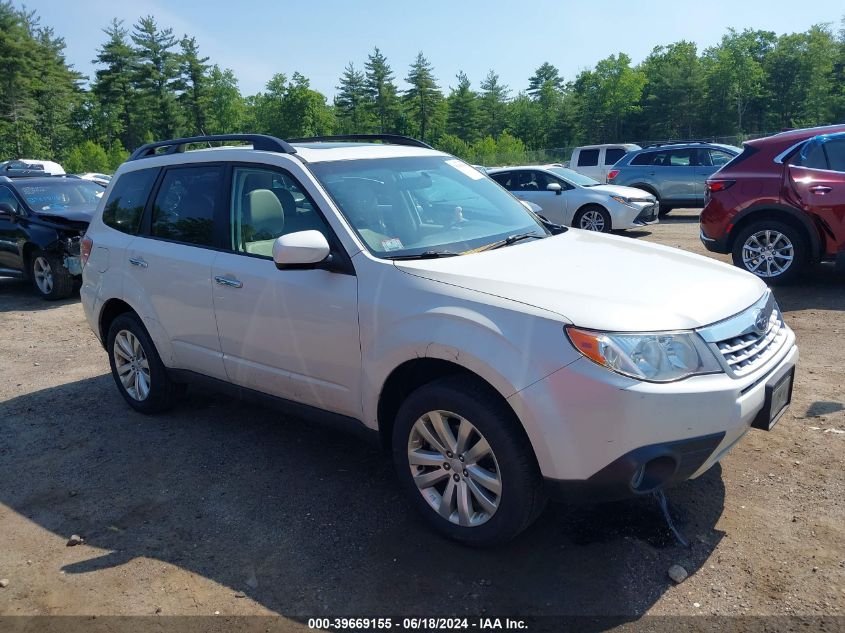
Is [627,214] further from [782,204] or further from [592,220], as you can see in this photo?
[782,204]

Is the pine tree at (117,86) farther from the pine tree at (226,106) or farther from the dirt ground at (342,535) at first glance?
the dirt ground at (342,535)

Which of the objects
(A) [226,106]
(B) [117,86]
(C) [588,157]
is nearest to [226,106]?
(A) [226,106]

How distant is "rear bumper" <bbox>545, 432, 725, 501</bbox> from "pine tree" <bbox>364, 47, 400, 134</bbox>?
73.8 m

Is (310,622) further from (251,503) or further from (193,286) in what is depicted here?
(193,286)

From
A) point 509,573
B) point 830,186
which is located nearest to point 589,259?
point 509,573

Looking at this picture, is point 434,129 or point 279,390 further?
point 434,129

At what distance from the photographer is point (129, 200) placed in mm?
5363

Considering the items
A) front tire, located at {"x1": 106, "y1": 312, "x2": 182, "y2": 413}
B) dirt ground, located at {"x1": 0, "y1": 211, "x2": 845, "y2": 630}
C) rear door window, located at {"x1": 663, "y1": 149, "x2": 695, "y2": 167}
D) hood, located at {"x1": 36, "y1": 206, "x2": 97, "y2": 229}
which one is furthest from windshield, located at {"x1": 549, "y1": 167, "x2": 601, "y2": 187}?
front tire, located at {"x1": 106, "y1": 312, "x2": 182, "y2": 413}

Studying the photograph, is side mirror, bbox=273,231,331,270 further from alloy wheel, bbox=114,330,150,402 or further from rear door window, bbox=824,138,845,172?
rear door window, bbox=824,138,845,172

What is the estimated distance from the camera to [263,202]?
432cm

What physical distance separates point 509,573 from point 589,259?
1.62 m

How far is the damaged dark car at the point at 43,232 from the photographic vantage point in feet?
33.9

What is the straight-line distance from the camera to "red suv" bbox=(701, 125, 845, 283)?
7.86 metres

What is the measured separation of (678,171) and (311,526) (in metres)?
15.8
